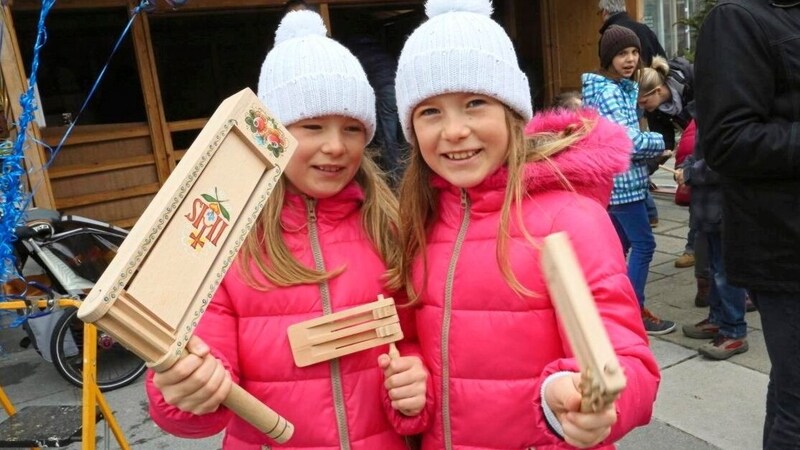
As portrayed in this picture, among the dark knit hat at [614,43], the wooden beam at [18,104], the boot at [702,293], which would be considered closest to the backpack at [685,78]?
the dark knit hat at [614,43]

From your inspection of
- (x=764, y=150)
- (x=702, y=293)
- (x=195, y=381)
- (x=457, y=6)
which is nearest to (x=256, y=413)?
(x=195, y=381)

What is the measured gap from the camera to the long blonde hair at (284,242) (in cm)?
139

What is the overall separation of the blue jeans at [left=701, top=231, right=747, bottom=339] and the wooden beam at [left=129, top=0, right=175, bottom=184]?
4002 millimetres

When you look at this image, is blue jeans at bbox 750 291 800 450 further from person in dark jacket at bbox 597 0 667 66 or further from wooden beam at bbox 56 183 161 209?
wooden beam at bbox 56 183 161 209

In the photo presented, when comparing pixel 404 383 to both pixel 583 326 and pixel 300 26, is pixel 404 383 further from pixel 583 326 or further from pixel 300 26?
pixel 300 26

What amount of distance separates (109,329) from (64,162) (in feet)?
15.2

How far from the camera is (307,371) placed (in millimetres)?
1356

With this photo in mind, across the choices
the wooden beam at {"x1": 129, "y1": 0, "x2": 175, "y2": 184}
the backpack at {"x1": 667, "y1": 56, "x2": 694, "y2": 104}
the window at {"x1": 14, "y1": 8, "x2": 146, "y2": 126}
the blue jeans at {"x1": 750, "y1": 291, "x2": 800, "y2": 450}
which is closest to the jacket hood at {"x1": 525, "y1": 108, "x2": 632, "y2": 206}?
the blue jeans at {"x1": 750, "y1": 291, "x2": 800, "y2": 450}

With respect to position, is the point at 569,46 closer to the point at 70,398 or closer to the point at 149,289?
the point at 70,398

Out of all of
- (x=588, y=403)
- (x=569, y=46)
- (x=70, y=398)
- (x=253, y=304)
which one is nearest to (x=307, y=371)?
(x=253, y=304)

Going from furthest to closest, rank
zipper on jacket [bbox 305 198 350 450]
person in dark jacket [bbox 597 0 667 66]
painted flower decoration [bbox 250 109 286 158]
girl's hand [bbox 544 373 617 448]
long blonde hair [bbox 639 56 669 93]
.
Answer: person in dark jacket [bbox 597 0 667 66], long blonde hair [bbox 639 56 669 93], zipper on jacket [bbox 305 198 350 450], painted flower decoration [bbox 250 109 286 158], girl's hand [bbox 544 373 617 448]

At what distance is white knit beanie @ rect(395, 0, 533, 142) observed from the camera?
133 cm

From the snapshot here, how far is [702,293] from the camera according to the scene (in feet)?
→ 13.4

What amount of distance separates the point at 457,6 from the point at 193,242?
80cm
